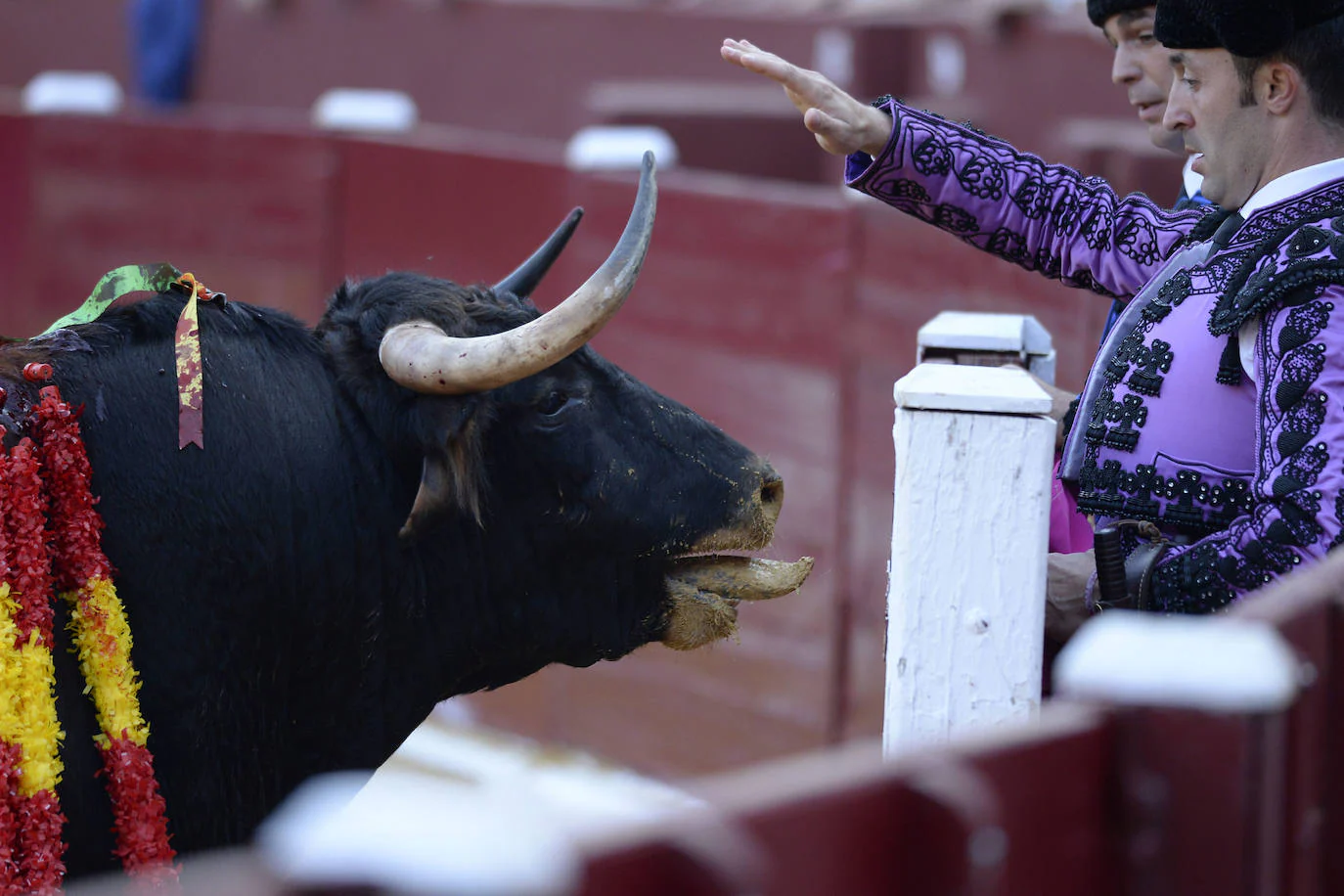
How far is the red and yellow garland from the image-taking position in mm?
2162

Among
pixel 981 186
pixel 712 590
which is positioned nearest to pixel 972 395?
pixel 981 186

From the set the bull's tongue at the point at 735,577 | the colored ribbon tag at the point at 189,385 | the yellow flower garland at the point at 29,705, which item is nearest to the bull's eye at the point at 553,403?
the bull's tongue at the point at 735,577

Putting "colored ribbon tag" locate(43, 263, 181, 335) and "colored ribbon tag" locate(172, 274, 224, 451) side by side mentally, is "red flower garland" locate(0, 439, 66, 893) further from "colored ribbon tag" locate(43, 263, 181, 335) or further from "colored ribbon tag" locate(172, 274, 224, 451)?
"colored ribbon tag" locate(43, 263, 181, 335)

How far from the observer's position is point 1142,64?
9.80 ft

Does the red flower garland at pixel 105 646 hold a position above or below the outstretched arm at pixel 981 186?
below

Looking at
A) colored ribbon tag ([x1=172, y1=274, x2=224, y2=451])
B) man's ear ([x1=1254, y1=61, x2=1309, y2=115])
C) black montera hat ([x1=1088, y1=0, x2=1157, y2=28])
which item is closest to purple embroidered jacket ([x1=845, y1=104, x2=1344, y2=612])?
man's ear ([x1=1254, y1=61, x2=1309, y2=115])

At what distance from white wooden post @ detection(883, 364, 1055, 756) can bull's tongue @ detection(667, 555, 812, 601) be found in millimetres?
676

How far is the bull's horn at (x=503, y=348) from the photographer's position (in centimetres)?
247

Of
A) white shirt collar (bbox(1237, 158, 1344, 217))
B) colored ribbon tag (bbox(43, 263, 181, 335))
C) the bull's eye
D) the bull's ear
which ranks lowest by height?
the bull's ear

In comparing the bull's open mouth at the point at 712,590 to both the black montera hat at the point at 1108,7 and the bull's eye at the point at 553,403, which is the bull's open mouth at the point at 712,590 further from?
the black montera hat at the point at 1108,7

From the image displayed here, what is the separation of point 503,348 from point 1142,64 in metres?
1.24

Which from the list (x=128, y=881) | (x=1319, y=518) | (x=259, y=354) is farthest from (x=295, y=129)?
(x=1319, y=518)

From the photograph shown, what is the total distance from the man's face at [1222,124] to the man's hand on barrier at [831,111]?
1.80ft

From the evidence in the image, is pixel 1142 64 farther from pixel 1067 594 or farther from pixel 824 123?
pixel 1067 594
